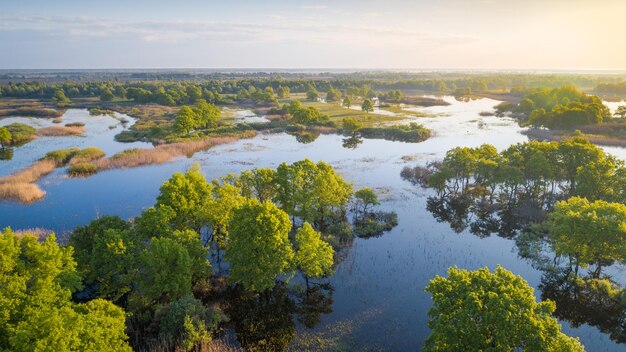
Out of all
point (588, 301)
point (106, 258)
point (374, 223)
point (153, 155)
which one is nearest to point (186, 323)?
point (106, 258)

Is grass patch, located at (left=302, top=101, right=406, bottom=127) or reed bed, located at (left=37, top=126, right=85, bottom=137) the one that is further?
grass patch, located at (left=302, top=101, right=406, bottom=127)

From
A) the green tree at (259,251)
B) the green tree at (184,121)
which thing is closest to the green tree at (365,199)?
the green tree at (259,251)

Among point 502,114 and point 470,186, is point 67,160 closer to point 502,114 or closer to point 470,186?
point 470,186

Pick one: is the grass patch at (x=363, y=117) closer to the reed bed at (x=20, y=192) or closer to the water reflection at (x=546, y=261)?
the water reflection at (x=546, y=261)

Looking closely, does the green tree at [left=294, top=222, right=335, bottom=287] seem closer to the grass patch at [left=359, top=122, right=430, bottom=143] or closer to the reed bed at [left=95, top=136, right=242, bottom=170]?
the reed bed at [left=95, top=136, right=242, bottom=170]

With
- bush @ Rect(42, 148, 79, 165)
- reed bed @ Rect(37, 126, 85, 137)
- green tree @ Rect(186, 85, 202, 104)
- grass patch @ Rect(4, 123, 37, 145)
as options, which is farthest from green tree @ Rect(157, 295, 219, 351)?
green tree @ Rect(186, 85, 202, 104)

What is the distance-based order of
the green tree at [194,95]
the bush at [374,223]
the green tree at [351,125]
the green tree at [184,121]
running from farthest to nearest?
the green tree at [194,95], the green tree at [351,125], the green tree at [184,121], the bush at [374,223]
